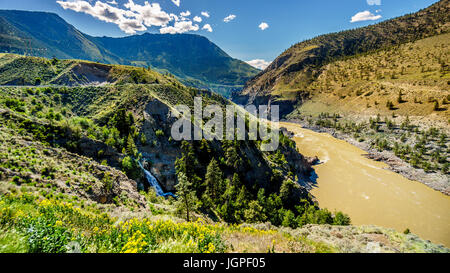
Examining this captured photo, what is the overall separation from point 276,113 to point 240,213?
133509 millimetres

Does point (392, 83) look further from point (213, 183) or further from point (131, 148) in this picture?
point (131, 148)

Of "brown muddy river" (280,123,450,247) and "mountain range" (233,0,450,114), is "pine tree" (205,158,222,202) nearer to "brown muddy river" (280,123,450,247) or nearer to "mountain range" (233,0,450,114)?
"brown muddy river" (280,123,450,247)

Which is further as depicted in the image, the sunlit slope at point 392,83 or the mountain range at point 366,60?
the mountain range at point 366,60

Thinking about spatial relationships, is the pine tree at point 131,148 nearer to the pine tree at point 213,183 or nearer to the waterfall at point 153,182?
the waterfall at point 153,182

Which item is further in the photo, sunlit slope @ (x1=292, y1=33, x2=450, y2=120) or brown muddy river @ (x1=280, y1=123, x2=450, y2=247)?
sunlit slope @ (x1=292, y1=33, x2=450, y2=120)

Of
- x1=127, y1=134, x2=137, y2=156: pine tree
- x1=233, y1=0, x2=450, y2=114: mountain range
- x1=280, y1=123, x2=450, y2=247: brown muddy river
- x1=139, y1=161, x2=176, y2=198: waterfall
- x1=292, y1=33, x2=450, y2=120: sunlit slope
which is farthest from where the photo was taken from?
x1=233, y1=0, x2=450, y2=114: mountain range

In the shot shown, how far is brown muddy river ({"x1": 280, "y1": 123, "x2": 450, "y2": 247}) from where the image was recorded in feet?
118

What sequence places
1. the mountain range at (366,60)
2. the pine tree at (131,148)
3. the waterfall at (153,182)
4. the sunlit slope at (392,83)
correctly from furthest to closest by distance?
1. the mountain range at (366,60)
2. the sunlit slope at (392,83)
3. the waterfall at (153,182)
4. the pine tree at (131,148)

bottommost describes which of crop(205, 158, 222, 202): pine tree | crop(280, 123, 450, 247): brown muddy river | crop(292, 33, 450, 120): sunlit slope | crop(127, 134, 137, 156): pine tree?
crop(280, 123, 450, 247): brown muddy river

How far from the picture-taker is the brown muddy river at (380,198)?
118ft

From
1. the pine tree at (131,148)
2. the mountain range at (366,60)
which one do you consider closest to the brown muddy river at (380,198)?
the pine tree at (131,148)

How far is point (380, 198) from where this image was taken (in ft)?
143

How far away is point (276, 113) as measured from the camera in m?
151

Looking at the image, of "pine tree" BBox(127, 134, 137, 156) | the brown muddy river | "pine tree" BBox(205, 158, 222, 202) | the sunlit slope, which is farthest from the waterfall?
the sunlit slope
